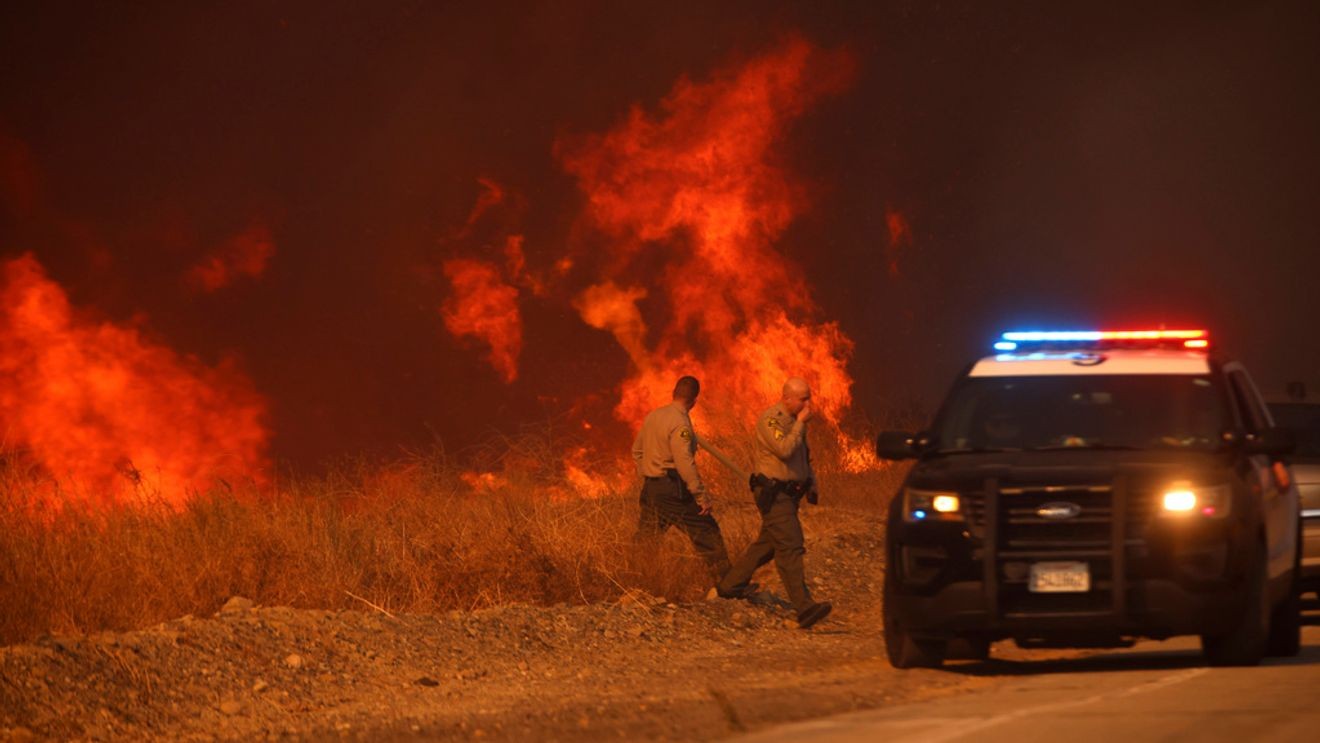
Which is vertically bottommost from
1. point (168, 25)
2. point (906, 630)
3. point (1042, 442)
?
point (906, 630)

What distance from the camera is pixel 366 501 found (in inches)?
702

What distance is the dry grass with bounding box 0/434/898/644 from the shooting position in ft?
46.7

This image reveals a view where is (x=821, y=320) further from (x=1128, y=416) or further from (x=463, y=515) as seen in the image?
(x=1128, y=416)

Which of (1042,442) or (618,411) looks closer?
(1042,442)

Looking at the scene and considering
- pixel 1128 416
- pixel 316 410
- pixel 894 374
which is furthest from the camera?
pixel 894 374

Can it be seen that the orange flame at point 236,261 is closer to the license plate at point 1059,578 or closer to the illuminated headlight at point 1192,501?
the license plate at point 1059,578

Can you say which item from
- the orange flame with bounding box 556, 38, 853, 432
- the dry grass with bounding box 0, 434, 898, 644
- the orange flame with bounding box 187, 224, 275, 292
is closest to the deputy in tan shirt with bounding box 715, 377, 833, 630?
the dry grass with bounding box 0, 434, 898, 644

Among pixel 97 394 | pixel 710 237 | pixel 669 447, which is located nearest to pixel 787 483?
pixel 669 447

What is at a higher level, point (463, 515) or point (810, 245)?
point (810, 245)

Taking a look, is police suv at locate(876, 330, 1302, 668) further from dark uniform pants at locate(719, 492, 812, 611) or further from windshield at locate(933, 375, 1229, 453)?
dark uniform pants at locate(719, 492, 812, 611)

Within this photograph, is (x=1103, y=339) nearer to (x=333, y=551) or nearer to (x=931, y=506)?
(x=931, y=506)

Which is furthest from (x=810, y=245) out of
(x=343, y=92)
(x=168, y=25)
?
(x=168, y=25)

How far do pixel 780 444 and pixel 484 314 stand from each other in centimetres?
1657

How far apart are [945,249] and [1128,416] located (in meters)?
26.5
